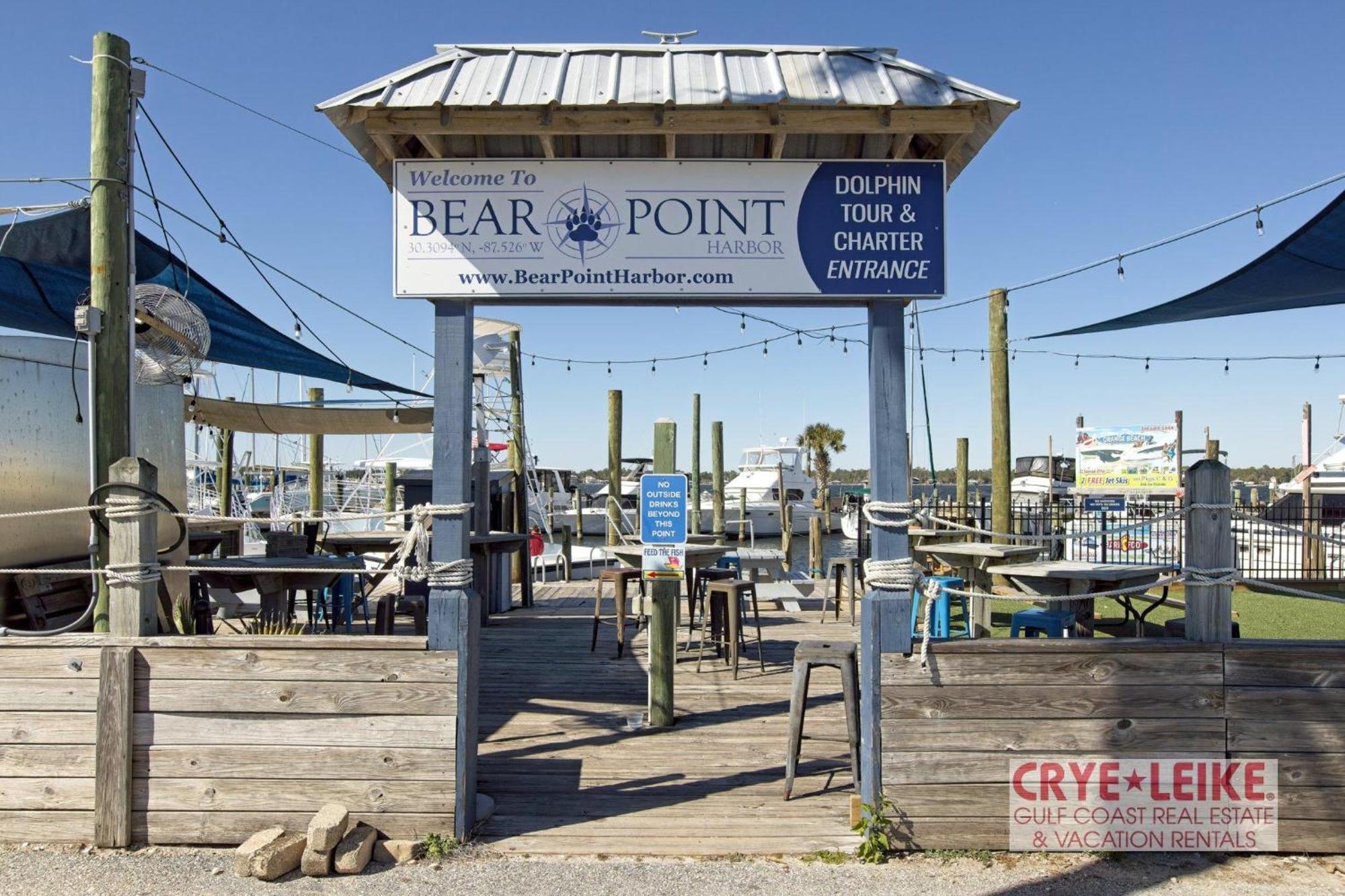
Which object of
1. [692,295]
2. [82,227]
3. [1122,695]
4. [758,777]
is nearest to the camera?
[1122,695]

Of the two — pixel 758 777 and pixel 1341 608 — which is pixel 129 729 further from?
pixel 1341 608

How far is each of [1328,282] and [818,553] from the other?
38.0 feet

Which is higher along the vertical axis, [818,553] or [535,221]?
[535,221]

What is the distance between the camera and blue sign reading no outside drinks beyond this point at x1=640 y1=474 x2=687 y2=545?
219 inches

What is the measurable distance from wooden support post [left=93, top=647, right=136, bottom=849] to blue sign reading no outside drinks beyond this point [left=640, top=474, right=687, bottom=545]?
2.79m

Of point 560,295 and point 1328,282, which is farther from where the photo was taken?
point 1328,282

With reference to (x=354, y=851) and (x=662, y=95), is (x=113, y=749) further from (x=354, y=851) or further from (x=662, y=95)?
(x=662, y=95)

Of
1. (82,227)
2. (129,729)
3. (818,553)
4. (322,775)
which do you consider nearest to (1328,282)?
(322,775)

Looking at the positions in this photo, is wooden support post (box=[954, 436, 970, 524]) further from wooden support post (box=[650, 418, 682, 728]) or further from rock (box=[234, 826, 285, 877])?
rock (box=[234, 826, 285, 877])

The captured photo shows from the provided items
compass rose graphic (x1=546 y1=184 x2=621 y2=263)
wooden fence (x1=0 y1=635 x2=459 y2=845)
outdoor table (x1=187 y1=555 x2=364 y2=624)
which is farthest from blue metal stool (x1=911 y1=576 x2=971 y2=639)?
outdoor table (x1=187 y1=555 x2=364 y2=624)

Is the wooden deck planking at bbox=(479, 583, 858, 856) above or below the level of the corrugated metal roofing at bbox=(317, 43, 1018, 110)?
below

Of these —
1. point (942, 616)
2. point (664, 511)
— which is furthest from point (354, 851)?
point (942, 616)

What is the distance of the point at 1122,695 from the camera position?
3.69m

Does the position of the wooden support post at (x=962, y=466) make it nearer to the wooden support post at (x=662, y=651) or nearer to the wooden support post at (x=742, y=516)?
the wooden support post at (x=742, y=516)
